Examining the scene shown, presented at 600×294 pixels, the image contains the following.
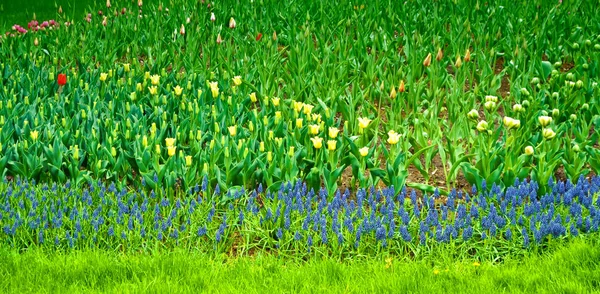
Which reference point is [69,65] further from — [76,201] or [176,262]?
[176,262]

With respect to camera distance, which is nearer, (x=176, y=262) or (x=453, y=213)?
(x=176, y=262)

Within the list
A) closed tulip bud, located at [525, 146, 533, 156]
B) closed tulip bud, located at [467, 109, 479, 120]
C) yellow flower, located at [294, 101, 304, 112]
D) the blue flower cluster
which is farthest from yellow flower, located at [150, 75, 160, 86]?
closed tulip bud, located at [525, 146, 533, 156]

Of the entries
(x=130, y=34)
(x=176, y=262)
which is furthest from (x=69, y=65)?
(x=176, y=262)

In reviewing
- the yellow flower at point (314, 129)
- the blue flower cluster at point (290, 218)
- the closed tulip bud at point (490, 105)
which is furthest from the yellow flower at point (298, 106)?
the closed tulip bud at point (490, 105)

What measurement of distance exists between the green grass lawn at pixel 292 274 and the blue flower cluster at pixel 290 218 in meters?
0.16

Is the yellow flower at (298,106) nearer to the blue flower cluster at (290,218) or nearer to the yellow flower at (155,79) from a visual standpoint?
the blue flower cluster at (290,218)

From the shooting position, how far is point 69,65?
23.7 ft

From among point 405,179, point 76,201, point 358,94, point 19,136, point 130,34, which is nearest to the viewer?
point 76,201

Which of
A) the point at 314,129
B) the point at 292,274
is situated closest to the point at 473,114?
the point at 314,129

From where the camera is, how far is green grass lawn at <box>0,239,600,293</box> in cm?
386

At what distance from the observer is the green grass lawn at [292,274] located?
12.7 ft

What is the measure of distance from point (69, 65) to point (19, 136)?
1.68 m

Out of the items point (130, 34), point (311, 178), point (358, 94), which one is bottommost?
point (311, 178)

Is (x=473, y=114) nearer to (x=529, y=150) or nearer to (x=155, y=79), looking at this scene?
(x=529, y=150)
